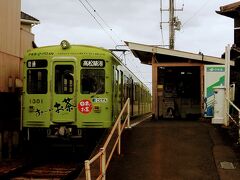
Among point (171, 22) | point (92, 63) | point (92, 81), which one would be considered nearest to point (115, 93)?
point (92, 81)

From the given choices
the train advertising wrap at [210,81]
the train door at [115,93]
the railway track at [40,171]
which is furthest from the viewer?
the train advertising wrap at [210,81]

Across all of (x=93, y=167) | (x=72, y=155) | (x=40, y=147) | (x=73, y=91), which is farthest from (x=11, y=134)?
(x=93, y=167)

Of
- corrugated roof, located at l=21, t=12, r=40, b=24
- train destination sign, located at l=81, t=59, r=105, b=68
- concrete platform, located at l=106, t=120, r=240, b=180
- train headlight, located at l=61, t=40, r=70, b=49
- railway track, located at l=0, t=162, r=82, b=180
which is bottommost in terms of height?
railway track, located at l=0, t=162, r=82, b=180

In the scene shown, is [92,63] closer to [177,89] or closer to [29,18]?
[177,89]

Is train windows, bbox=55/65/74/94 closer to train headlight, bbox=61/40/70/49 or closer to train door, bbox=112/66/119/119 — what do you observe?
train headlight, bbox=61/40/70/49

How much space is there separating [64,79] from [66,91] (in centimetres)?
37

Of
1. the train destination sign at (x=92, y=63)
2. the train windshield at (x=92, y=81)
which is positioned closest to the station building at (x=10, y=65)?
the train windshield at (x=92, y=81)

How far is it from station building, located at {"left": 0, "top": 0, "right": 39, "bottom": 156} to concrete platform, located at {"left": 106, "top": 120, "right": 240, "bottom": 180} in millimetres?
4810

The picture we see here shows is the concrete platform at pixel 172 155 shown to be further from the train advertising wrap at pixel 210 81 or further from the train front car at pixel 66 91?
the train advertising wrap at pixel 210 81

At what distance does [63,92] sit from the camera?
44.2 feet

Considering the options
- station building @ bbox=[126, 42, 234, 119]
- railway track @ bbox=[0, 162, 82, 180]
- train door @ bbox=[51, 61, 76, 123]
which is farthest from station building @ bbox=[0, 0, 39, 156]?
station building @ bbox=[126, 42, 234, 119]

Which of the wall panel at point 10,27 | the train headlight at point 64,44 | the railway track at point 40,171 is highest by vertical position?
the wall panel at point 10,27

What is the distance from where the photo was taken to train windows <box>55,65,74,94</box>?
13.5 metres

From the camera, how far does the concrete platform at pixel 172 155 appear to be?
956cm
